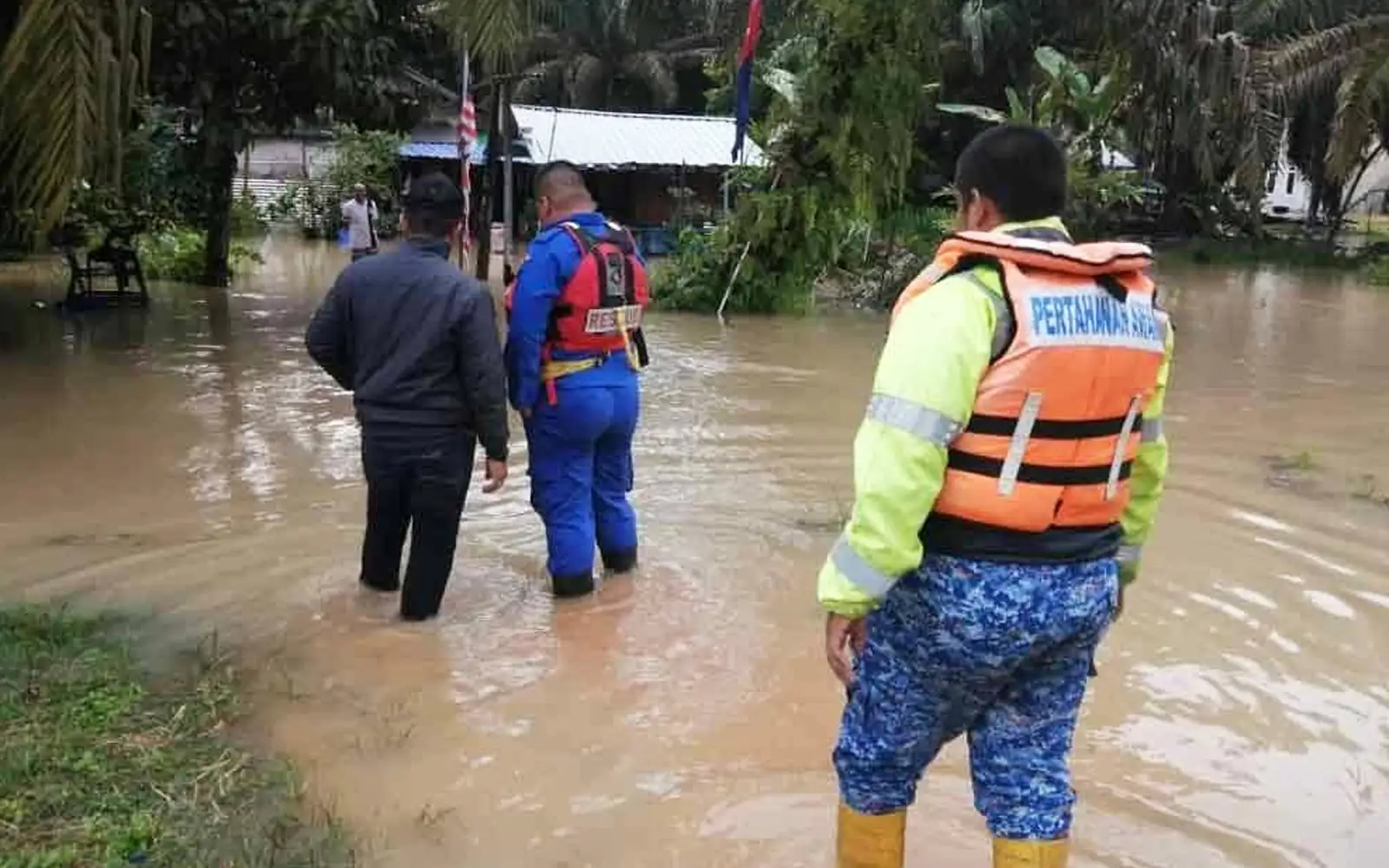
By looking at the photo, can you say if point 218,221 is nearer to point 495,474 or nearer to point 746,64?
point 746,64

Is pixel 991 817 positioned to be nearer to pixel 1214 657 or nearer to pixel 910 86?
pixel 1214 657

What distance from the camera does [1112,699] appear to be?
490 centimetres

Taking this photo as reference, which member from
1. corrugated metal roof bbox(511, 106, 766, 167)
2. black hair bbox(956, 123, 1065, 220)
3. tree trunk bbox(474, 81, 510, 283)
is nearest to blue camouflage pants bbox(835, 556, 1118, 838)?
black hair bbox(956, 123, 1065, 220)

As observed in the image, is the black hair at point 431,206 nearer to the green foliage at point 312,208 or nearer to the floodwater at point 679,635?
the floodwater at point 679,635

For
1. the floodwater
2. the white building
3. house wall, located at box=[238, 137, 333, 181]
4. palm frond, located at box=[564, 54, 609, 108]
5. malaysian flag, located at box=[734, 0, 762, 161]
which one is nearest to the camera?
the floodwater

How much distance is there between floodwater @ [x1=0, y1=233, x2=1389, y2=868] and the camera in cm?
395

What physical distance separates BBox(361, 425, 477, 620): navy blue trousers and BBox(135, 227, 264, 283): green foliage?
1471 centimetres

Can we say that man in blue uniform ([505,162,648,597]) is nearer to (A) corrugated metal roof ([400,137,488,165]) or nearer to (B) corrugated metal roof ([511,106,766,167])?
(B) corrugated metal roof ([511,106,766,167])

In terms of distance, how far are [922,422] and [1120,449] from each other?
18.6 inches

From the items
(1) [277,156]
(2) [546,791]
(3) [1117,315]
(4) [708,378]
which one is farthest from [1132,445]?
(1) [277,156]

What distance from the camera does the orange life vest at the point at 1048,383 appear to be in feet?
8.63

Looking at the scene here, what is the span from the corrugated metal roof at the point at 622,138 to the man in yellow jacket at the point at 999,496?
26.8 metres

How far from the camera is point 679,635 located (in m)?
5.50

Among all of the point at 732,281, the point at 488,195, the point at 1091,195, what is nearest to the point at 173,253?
the point at 488,195
